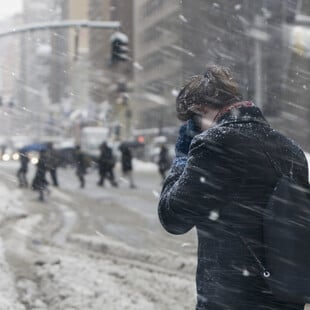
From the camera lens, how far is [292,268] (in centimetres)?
188

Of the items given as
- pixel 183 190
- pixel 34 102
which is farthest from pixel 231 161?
pixel 34 102

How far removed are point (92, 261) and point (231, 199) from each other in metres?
6.07

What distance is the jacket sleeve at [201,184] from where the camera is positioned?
1.99m

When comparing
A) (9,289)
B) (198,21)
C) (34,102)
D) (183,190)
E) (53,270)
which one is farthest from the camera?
(34,102)

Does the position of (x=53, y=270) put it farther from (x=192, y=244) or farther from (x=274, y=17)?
(x=274, y=17)

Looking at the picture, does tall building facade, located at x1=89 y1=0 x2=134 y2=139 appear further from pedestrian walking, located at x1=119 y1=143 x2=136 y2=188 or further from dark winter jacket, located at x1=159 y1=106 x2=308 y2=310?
dark winter jacket, located at x1=159 y1=106 x2=308 y2=310

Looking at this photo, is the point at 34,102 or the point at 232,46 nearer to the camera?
the point at 232,46

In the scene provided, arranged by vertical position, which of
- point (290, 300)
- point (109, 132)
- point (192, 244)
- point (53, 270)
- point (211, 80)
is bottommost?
point (109, 132)

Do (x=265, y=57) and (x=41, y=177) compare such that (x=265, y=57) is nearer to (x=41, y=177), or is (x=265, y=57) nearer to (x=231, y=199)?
(x=41, y=177)

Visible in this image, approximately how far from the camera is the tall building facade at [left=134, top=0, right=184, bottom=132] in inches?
2338

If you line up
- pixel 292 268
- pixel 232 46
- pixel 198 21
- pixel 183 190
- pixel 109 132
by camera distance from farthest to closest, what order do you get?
1. pixel 109 132
2. pixel 198 21
3. pixel 232 46
4. pixel 183 190
5. pixel 292 268

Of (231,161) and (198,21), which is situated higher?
(231,161)

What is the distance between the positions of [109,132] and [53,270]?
41459 mm

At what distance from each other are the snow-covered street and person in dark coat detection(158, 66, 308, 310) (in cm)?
375
